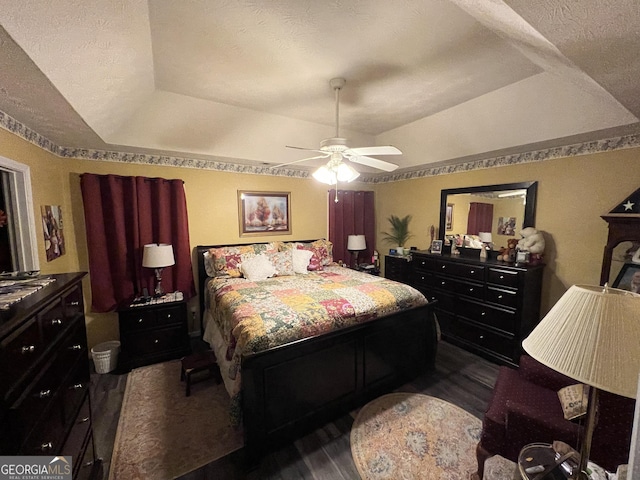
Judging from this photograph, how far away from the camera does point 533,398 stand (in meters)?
1.69

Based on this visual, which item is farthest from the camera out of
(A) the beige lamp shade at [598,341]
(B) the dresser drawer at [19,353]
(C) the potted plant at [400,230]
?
(C) the potted plant at [400,230]

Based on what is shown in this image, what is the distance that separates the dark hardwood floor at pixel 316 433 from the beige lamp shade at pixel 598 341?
1.58 meters

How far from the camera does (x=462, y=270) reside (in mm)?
3271

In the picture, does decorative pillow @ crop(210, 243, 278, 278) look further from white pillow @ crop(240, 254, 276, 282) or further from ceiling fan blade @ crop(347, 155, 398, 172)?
ceiling fan blade @ crop(347, 155, 398, 172)

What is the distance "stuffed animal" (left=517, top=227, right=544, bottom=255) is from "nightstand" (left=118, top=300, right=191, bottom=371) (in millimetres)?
3805

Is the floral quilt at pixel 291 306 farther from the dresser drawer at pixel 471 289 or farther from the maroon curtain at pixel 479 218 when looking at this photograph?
the maroon curtain at pixel 479 218

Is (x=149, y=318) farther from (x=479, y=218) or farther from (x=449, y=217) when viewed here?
(x=479, y=218)

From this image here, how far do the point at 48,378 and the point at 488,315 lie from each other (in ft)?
11.8

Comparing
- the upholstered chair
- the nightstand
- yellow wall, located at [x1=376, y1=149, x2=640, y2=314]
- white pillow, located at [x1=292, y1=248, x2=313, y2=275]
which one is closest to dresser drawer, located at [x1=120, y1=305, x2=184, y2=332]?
the nightstand

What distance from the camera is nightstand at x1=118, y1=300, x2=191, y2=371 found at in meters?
2.82

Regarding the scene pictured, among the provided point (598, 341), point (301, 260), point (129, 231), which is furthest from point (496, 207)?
point (129, 231)

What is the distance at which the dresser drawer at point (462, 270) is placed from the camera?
10.2 feet

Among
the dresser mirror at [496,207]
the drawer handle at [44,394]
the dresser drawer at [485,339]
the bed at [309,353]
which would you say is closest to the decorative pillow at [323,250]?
the bed at [309,353]

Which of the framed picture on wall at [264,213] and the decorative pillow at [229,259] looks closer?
the decorative pillow at [229,259]
